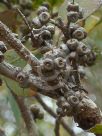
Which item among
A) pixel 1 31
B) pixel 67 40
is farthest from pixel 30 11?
pixel 1 31

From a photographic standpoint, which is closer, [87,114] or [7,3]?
[87,114]

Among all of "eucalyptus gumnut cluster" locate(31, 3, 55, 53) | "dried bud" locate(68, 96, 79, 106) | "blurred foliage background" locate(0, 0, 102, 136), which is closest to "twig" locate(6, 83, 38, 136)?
"blurred foliage background" locate(0, 0, 102, 136)

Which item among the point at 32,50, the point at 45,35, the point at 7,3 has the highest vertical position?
the point at 7,3

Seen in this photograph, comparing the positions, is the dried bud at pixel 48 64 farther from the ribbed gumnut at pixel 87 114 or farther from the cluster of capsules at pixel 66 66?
the ribbed gumnut at pixel 87 114

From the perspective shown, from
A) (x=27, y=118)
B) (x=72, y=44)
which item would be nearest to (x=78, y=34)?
(x=72, y=44)

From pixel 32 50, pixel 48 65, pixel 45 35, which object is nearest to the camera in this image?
pixel 48 65

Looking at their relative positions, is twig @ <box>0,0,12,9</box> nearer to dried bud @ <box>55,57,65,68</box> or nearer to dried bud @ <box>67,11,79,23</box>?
dried bud @ <box>67,11,79,23</box>

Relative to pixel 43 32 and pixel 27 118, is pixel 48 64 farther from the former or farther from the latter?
pixel 27 118

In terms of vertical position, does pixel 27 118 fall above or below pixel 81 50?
above

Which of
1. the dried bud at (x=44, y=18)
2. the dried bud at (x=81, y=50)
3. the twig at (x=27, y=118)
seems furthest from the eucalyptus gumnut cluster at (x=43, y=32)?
the twig at (x=27, y=118)
